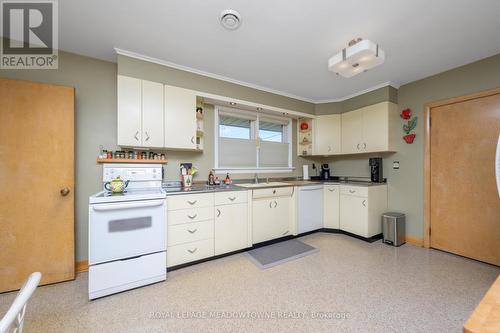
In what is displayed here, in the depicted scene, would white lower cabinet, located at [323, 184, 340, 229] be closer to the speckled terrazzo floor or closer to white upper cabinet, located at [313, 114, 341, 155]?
white upper cabinet, located at [313, 114, 341, 155]

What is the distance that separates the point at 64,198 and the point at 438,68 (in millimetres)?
4765

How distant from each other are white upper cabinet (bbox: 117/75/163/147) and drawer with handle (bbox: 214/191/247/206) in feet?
3.17

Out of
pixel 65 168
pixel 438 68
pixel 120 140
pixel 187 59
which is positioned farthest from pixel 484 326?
pixel 438 68

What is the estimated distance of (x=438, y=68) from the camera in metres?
2.56

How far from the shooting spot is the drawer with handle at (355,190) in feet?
9.78

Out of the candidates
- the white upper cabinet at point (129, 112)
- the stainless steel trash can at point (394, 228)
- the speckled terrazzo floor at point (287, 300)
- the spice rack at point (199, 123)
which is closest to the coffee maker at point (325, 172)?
the stainless steel trash can at point (394, 228)

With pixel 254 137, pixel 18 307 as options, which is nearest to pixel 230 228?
pixel 254 137

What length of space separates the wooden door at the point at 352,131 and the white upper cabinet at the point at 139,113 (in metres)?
3.09

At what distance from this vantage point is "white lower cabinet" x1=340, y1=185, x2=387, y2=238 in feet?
9.74

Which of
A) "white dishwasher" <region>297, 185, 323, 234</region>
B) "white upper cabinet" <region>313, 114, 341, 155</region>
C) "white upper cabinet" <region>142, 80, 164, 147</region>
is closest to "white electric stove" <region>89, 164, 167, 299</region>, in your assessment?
"white upper cabinet" <region>142, 80, 164, 147</region>

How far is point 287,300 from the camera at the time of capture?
1.73 m

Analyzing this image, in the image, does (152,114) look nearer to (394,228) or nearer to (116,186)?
(116,186)

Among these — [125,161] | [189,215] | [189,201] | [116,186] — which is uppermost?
[125,161]

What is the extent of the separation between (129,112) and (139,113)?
3.9 inches
